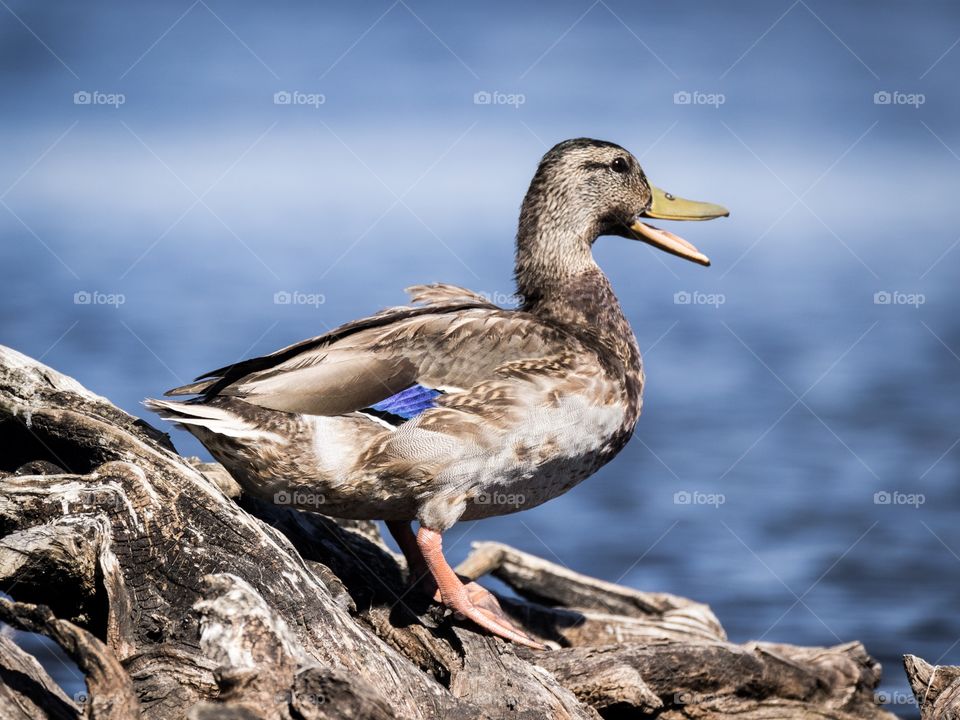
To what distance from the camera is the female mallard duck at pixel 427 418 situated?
4578 millimetres

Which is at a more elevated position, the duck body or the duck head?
the duck head

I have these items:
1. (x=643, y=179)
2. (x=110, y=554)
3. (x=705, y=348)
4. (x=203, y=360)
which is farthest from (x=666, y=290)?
(x=110, y=554)

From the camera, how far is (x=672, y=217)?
232 inches

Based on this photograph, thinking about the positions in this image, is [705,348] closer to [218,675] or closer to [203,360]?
[203,360]

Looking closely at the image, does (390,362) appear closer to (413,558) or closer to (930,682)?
(413,558)

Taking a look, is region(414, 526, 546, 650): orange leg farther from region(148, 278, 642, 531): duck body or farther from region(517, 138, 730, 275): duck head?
region(517, 138, 730, 275): duck head

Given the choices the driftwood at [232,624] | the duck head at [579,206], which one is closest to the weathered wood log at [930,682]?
the driftwood at [232,624]

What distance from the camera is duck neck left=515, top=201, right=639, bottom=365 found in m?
5.36

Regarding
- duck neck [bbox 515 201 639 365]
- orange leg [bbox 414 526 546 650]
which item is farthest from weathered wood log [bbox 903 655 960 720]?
duck neck [bbox 515 201 639 365]

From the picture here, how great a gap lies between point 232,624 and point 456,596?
1.40 metres

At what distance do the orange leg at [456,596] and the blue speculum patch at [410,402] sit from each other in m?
0.44

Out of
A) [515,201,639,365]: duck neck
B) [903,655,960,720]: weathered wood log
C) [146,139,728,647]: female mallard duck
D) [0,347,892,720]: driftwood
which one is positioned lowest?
[903,655,960,720]: weathered wood log

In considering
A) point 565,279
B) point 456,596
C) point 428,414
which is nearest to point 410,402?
point 428,414

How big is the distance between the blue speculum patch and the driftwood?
24.2 inches
